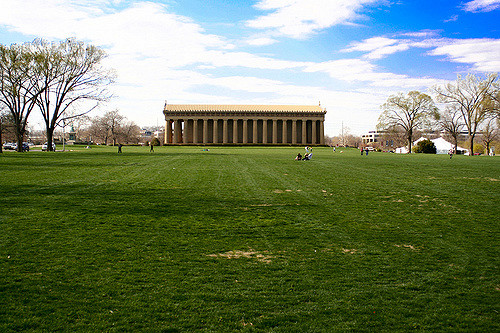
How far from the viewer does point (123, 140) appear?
123 m

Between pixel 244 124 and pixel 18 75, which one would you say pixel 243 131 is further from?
pixel 18 75

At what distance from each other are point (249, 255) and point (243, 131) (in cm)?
10189

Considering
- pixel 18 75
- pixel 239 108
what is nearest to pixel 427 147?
pixel 239 108

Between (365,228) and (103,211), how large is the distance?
744 cm

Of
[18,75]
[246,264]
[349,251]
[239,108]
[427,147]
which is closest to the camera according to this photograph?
[246,264]

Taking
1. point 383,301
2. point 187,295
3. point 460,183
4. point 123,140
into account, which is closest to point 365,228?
point 383,301

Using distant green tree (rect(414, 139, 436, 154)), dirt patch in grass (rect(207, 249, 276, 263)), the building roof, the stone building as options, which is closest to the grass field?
dirt patch in grass (rect(207, 249, 276, 263))

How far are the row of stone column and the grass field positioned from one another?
95.5 m

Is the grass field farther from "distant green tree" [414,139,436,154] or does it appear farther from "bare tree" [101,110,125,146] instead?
"bare tree" [101,110,125,146]

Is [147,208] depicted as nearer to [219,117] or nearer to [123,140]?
[219,117]

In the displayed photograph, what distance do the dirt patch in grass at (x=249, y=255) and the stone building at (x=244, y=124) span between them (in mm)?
98405

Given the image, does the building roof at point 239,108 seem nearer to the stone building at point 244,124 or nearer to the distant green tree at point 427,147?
the stone building at point 244,124

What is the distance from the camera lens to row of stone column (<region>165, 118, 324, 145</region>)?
354 feet

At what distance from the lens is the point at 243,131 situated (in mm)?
108125
